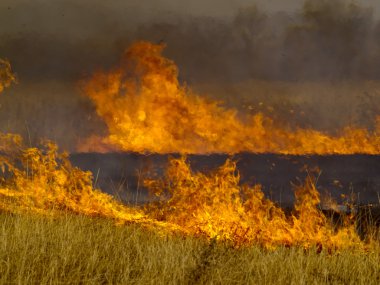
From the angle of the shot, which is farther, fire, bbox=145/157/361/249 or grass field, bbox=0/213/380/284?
fire, bbox=145/157/361/249

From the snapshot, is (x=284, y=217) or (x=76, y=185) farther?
(x=76, y=185)

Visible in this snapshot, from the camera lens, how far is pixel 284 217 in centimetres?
1566

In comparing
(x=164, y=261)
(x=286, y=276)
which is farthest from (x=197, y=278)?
(x=286, y=276)

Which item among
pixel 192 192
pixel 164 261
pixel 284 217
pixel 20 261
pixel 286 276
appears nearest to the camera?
pixel 20 261

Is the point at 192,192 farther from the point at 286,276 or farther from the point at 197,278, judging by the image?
the point at 197,278

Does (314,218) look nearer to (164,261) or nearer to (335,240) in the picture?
(335,240)

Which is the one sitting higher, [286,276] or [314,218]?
[314,218]

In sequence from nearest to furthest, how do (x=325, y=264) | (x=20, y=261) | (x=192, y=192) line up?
(x=20, y=261) → (x=325, y=264) → (x=192, y=192)

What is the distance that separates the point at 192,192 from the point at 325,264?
6.44m

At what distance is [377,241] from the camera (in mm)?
13875

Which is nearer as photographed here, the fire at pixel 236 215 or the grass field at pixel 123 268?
the grass field at pixel 123 268

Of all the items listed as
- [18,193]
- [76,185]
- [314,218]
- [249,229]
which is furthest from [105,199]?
[314,218]

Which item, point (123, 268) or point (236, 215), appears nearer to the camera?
point (123, 268)

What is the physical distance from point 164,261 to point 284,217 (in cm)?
724
